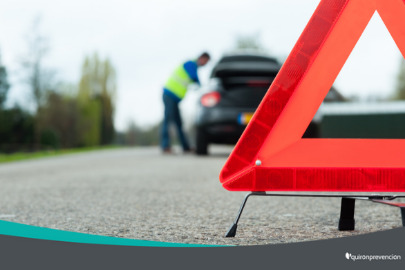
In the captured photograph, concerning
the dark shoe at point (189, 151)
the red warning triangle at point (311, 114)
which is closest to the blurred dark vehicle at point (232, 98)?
the dark shoe at point (189, 151)

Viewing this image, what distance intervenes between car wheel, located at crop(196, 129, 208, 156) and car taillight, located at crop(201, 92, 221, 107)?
2.09 ft

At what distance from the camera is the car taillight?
8953mm

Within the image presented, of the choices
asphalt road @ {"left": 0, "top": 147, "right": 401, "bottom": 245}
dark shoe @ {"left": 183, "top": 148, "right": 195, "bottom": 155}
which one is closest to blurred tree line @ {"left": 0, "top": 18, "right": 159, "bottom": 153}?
dark shoe @ {"left": 183, "top": 148, "right": 195, "bottom": 155}

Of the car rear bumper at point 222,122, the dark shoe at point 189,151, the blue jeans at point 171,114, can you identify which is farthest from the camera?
the dark shoe at point 189,151

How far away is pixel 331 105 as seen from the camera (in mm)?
15305

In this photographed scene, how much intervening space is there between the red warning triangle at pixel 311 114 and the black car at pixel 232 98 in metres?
6.29

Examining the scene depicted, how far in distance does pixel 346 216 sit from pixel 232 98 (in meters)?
6.39

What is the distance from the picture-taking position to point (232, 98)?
8.81 meters

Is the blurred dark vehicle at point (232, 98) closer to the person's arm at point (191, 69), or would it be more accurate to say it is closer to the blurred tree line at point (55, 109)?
the person's arm at point (191, 69)

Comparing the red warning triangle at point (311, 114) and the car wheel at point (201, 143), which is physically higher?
the red warning triangle at point (311, 114)

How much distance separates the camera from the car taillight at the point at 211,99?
8.95m

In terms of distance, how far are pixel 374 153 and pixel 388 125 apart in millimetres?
9532

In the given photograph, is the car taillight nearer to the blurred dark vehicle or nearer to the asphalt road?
the blurred dark vehicle

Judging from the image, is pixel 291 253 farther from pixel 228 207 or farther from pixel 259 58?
pixel 259 58
